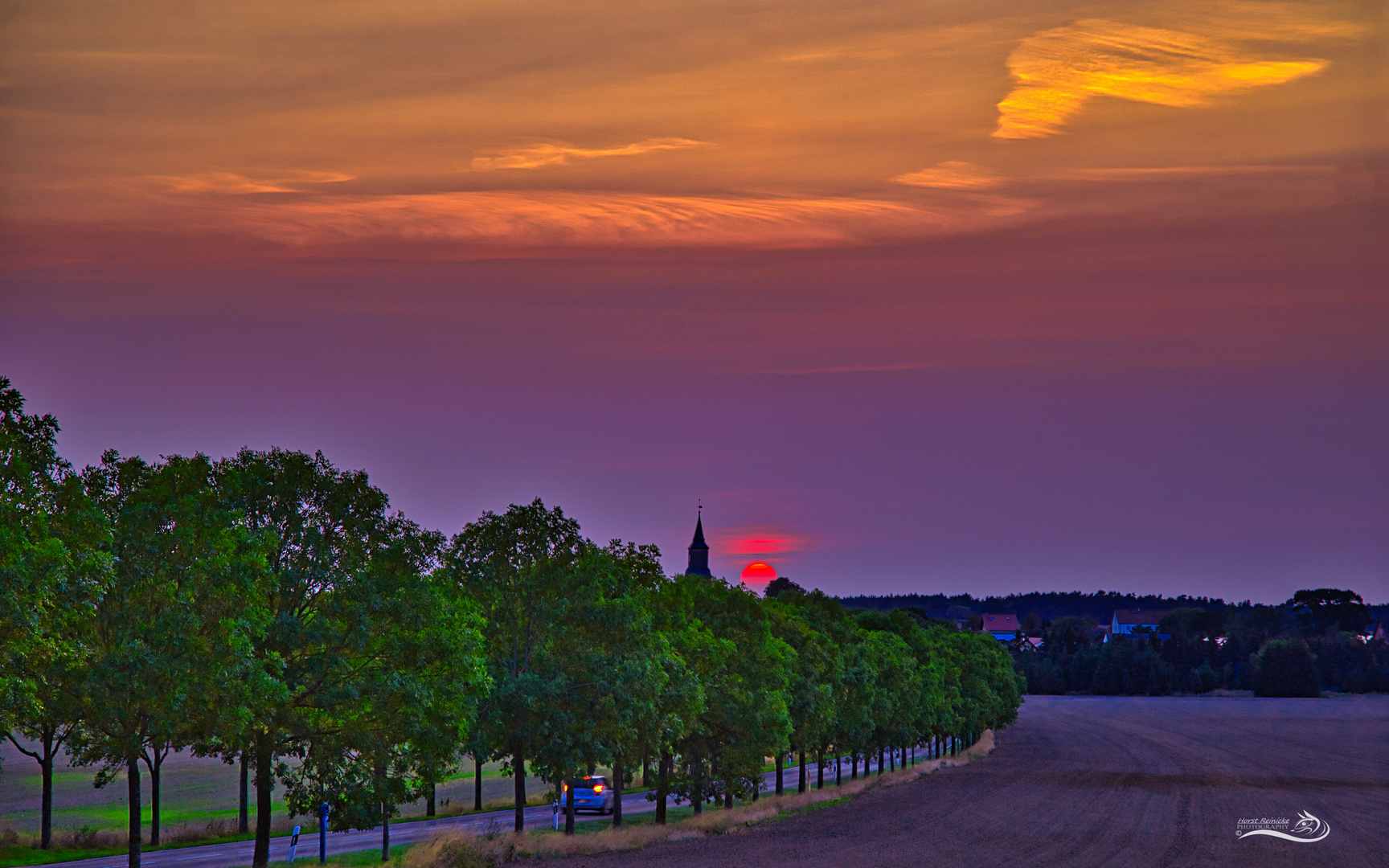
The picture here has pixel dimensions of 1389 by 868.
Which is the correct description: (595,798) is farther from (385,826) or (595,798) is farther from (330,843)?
(385,826)

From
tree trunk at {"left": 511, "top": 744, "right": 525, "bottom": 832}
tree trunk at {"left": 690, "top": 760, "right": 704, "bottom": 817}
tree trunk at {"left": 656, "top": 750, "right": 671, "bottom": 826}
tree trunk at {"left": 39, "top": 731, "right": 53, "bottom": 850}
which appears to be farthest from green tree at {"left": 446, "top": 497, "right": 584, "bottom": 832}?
tree trunk at {"left": 39, "top": 731, "right": 53, "bottom": 850}

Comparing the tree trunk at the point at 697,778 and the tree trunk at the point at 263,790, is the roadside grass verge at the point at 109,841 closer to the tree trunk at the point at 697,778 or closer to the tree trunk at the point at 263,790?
the tree trunk at the point at 263,790

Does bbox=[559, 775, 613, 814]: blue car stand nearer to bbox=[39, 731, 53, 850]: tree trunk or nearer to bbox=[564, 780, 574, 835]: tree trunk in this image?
bbox=[564, 780, 574, 835]: tree trunk

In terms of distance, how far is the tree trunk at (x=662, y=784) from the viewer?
2146 inches

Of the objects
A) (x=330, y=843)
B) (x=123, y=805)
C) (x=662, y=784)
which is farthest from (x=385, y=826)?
(x=123, y=805)

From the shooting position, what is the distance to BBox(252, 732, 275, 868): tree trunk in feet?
115

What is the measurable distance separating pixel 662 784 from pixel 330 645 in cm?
2374

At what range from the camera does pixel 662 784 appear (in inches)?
2156

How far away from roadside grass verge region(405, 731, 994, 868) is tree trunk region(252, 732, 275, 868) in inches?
176

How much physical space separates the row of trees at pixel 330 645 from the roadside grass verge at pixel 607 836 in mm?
1721

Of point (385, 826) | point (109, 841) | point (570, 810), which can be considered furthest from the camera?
point (109, 841)

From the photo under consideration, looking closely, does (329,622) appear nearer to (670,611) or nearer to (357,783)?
(357,783)

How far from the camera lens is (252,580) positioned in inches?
1259

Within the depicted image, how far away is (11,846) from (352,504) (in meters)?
20.7
